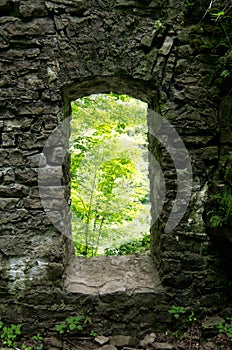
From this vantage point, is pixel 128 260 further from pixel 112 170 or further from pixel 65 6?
pixel 65 6

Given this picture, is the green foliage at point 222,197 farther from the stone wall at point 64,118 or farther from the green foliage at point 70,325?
the green foliage at point 70,325

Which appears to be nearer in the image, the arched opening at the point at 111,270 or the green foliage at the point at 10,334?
the green foliage at the point at 10,334

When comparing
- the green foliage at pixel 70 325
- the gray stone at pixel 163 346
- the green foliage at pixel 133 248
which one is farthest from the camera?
the green foliage at pixel 133 248

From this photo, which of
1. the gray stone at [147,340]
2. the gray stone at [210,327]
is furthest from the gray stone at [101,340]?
the gray stone at [210,327]

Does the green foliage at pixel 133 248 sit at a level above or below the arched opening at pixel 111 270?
below

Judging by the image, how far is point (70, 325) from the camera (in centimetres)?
289

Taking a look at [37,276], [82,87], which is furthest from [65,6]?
[37,276]

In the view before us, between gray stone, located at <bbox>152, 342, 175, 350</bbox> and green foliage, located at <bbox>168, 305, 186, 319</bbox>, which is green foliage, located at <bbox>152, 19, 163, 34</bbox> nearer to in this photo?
green foliage, located at <bbox>168, 305, 186, 319</bbox>

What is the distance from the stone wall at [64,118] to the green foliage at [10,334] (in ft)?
0.28

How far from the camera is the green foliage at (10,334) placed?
9.34 ft

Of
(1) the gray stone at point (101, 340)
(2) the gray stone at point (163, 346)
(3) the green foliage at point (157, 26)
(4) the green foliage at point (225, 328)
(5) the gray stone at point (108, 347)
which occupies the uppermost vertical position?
(3) the green foliage at point (157, 26)

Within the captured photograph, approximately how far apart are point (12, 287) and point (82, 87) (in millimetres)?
1916

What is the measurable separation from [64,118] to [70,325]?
1.85 m

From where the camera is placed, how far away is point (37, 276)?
116 inches
